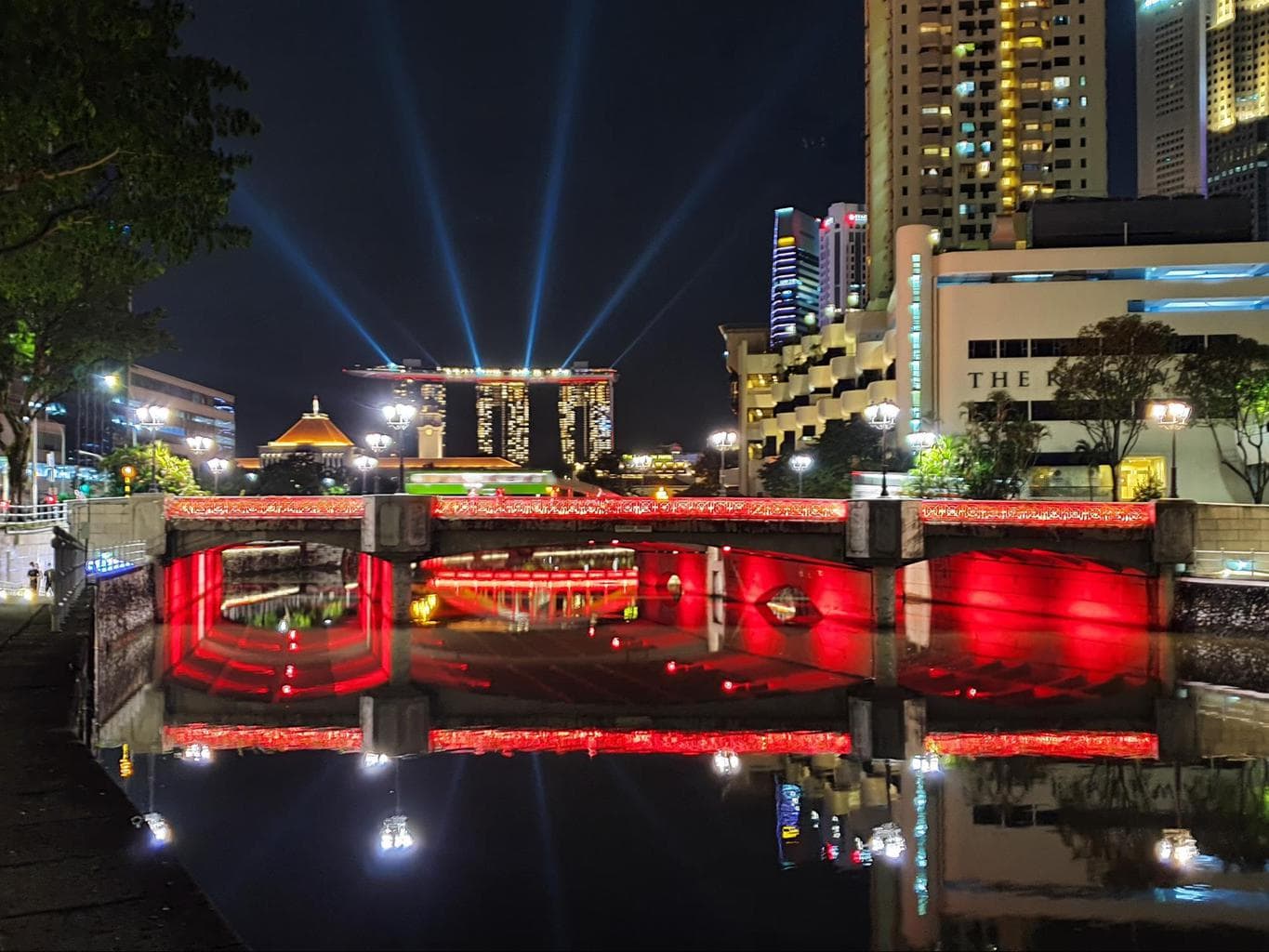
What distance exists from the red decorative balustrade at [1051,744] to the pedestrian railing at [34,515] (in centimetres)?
3395

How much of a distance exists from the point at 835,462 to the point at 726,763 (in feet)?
182

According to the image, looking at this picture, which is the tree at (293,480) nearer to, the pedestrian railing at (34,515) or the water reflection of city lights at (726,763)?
the pedestrian railing at (34,515)

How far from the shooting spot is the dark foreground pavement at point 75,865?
8.55m

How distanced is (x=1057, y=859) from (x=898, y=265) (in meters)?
61.9

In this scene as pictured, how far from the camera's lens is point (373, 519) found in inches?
1606

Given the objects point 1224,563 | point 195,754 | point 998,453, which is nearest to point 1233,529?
point 1224,563

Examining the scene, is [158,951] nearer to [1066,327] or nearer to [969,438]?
[969,438]

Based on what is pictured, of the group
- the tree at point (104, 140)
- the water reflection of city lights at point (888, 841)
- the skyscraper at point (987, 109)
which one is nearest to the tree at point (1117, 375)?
the water reflection of city lights at point (888, 841)

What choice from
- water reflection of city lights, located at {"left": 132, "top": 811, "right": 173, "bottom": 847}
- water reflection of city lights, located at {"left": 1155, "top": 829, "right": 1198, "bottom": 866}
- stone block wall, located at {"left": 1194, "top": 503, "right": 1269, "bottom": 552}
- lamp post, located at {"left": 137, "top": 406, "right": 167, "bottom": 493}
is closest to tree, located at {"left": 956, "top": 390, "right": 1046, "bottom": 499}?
stone block wall, located at {"left": 1194, "top": 503, "right": 1269, "bottom": 552}

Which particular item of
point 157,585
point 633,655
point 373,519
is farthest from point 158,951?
point 157,585

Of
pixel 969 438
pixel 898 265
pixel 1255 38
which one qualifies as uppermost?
pixel 1255 38

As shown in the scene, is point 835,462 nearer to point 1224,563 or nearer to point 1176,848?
point 1224,563

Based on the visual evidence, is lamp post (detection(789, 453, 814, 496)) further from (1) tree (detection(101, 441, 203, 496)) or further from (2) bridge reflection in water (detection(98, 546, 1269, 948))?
(1) tree (detection(101, 441, 203, 496))

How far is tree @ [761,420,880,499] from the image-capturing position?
218 ft
